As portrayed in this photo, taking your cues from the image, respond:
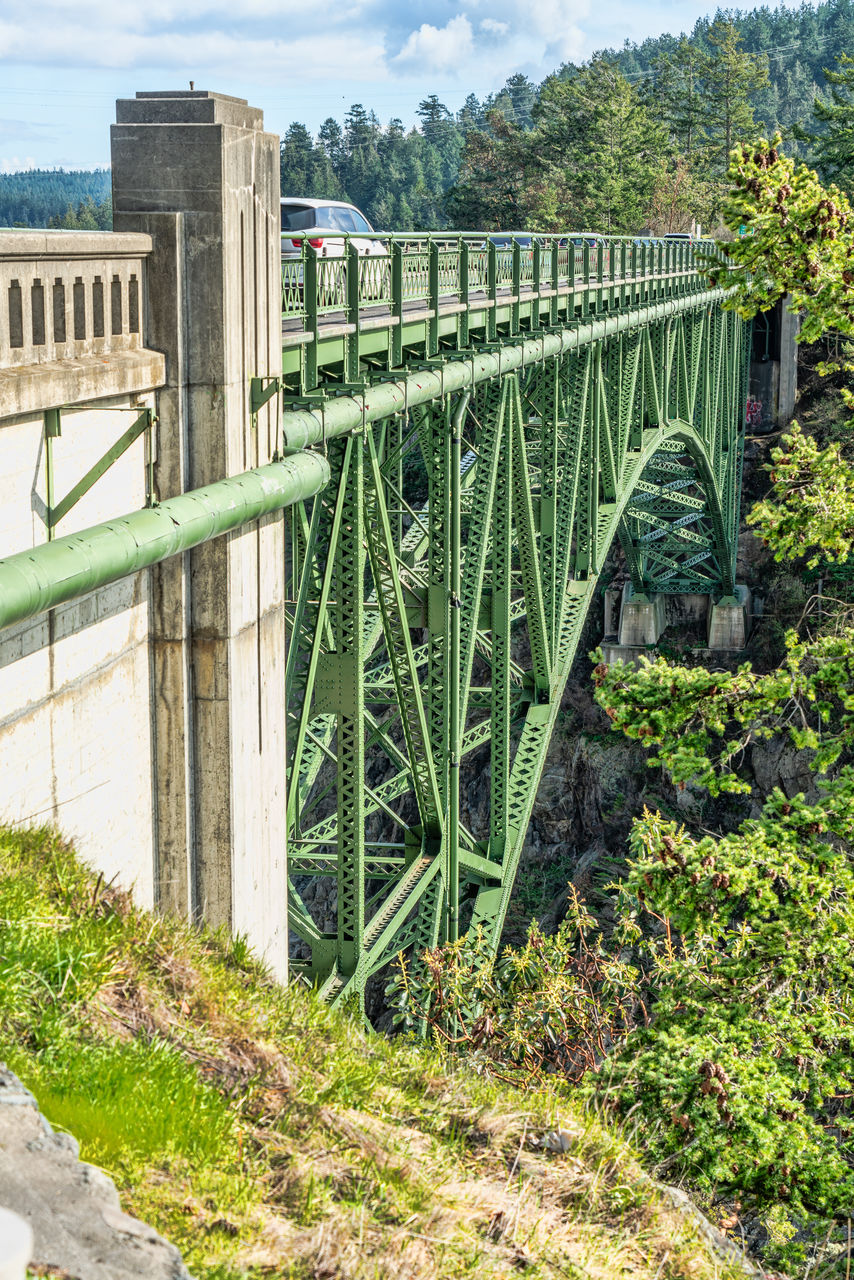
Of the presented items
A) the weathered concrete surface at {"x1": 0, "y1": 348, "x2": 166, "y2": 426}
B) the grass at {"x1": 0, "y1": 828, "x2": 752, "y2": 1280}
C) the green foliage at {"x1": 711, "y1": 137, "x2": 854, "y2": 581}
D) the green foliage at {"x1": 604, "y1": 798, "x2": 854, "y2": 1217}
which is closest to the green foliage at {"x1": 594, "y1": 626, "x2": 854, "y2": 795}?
the green foliage at {"x1": 604, "y1": 798, "x2": 854, "y2": 1217}

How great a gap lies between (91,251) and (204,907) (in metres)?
3.33

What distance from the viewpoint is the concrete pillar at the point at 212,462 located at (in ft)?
20.9

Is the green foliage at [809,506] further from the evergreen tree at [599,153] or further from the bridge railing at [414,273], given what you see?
the evergreen tree at [599,153]

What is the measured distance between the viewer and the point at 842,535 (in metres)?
9.66

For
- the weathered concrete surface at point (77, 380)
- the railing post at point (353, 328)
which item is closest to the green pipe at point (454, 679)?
the railing post at point (353, 328)

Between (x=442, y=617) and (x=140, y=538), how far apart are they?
5.86 m

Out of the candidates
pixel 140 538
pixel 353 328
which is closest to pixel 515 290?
pixel 353 328

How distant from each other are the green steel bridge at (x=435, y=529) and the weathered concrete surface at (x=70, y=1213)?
438 cm

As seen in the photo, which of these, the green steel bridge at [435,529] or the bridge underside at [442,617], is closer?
the green steel bridge at [435,529]

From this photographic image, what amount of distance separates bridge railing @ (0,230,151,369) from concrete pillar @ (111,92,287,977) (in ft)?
0.90

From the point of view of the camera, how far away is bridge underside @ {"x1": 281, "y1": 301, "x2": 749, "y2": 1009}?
850 centimetres

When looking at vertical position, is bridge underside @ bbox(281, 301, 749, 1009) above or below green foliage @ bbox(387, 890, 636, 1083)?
above

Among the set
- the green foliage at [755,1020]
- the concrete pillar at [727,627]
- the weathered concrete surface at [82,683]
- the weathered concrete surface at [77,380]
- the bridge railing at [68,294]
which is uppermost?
the bridge railing at [68,294]

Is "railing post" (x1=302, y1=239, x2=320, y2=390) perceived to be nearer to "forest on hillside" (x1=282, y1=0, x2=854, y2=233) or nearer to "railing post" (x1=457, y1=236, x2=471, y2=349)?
"railing post" (x1=457, y1=236, x2=471, y2=349)
